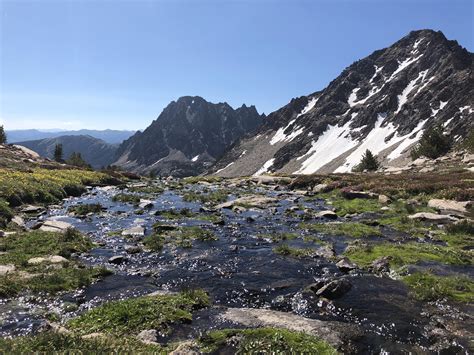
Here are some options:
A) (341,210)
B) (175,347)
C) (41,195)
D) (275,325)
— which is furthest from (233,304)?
(41,195)

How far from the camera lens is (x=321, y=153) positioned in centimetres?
18762

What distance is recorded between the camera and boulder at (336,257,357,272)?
56.8ft

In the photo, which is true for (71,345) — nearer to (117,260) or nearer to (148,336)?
A: (148,336)

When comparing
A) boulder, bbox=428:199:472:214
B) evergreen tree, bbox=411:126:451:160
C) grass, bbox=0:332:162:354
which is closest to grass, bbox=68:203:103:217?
grass, bbox=0:332:162:354

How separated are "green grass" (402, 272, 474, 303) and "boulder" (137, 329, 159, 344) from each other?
9.78m

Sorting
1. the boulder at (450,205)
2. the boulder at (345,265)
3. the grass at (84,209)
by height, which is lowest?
the grass at (84,209)

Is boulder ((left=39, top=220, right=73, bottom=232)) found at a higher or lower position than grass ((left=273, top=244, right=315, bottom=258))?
lower

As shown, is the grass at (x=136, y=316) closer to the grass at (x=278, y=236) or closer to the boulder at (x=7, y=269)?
the boulder at (x=7, y=269)

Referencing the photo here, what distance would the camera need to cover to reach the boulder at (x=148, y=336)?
34.1ft

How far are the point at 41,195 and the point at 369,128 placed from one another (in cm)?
17894

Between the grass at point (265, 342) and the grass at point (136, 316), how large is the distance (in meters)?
1.65

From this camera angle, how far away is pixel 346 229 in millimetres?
25312

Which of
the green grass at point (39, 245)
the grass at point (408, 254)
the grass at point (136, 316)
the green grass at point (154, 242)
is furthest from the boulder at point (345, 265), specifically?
the green grass at point (39, 245)

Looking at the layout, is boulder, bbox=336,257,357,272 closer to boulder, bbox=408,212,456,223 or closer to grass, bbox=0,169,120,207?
boulder, bbox=408,212,456,223
